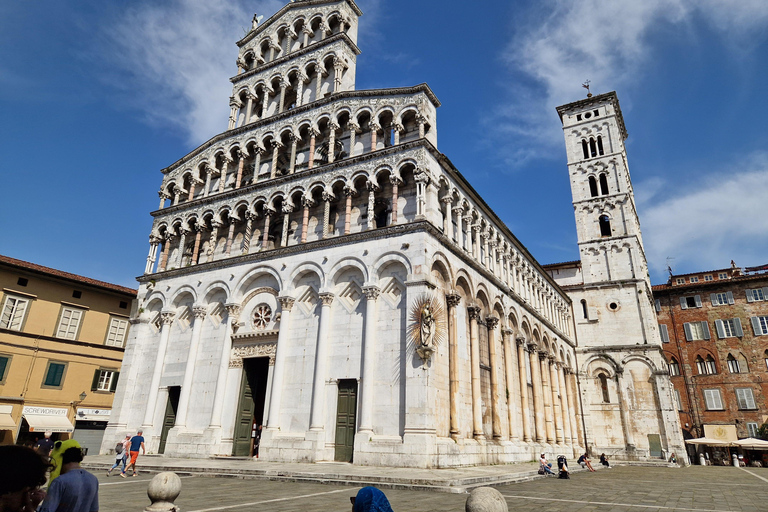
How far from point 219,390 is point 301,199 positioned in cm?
983

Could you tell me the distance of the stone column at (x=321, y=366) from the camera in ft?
62.7

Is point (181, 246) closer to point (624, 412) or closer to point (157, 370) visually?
point (157, 370)

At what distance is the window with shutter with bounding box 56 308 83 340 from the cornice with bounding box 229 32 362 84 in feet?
58.9

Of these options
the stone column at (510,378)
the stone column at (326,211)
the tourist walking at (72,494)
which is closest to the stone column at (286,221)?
the stone column at (326,211)

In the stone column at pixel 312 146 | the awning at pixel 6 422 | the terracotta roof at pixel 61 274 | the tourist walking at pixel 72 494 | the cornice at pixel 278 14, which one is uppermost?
the cornice at pixel 278 14

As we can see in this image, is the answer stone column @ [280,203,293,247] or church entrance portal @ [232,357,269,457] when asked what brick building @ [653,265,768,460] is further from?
stone column @ [280,203,293,247]

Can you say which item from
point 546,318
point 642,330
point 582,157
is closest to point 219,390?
point 546,318

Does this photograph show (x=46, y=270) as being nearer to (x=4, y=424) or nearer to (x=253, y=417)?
(x=4, y=424)

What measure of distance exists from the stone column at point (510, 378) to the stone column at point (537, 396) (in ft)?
10.6

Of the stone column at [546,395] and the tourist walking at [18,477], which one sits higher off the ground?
the stone column at [546,395]

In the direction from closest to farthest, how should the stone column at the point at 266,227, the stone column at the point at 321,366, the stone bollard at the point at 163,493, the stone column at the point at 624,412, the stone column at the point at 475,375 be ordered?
the stone bollard at the point at 163,493 < the stone column at the point at 321,366 < the stone column at the point at 475,375 < the stone column at the point at 266,227 < the stone column at the point at 624,412

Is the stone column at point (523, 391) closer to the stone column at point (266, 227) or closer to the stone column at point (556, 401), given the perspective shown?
the stone column at point (556, 401)

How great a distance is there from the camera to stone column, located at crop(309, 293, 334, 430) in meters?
19.1

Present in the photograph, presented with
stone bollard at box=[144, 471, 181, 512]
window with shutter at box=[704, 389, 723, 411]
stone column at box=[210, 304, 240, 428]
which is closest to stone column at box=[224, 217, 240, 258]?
stone column at box=[210, 304, 240, 428]
